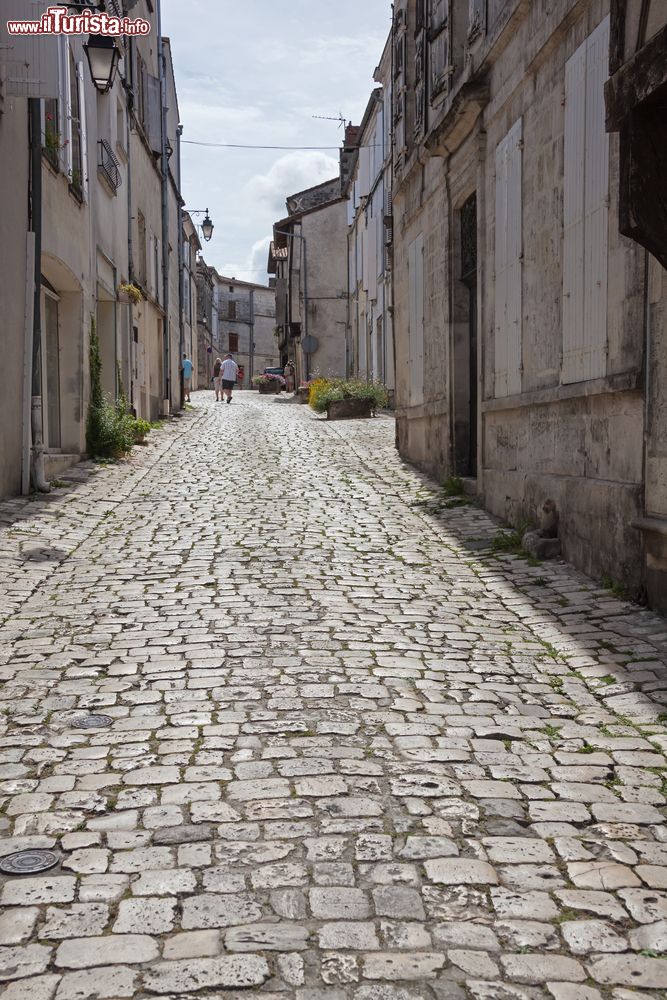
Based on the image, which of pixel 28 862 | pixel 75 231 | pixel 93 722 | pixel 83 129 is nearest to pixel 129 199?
pixel 83 129

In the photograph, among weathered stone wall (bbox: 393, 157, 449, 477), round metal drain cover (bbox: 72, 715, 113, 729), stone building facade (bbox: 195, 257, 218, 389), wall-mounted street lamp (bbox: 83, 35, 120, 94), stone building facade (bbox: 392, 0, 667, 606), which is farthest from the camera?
stone building facade (bbox: 195, 257, 218, 389)

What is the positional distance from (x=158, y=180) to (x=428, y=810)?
20.1 meters

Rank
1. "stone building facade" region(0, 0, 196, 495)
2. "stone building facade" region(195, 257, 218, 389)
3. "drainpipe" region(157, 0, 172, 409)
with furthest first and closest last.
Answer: "stone building facade" region(195, 257, 218, 389) < "drainpipe" region(157, 0, 172, 409) < "stone building facade" region(0, 0, 196, 495)

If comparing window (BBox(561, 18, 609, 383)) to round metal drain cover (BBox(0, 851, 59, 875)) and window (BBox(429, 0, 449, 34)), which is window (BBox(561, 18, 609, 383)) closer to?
round metal drain cover (BBox(0, 851, 59, 875))

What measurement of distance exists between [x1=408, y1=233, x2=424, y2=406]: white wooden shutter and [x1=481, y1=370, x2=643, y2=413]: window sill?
381 centimetres

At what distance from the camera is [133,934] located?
2.60m

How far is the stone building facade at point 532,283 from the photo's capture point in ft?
21.0

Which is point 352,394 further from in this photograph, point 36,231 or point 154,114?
point 36,231

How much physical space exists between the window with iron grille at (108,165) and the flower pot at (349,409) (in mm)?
7715

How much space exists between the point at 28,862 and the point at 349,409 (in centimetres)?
Result: 1913

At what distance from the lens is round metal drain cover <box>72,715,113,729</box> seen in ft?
13.7

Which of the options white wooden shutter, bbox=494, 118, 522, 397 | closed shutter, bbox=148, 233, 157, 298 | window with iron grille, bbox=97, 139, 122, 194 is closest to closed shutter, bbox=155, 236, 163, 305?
closed shutter, bbox=148, 233, 157, 298

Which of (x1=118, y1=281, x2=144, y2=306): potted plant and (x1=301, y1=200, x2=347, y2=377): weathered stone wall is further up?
(x1=301, y1=200, x2=347, y2=377): weathered stone wall

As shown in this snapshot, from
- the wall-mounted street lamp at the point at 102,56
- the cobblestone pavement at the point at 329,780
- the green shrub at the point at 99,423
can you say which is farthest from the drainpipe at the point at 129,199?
the cobblestone pavement at the point at 329,780
